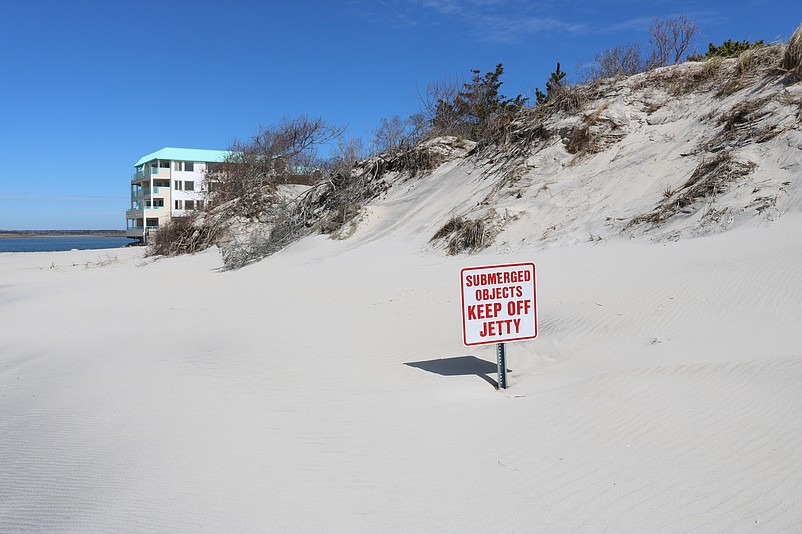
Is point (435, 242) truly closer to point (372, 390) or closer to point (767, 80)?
point (767, 80)

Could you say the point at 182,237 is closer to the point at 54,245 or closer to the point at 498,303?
the point at 498,303

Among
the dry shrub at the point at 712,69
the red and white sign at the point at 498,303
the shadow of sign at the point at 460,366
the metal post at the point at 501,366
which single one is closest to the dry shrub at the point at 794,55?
the dry shrub at the point at 712,69

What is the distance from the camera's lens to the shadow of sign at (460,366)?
6.36 metres

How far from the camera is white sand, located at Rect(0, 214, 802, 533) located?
3.38 metres

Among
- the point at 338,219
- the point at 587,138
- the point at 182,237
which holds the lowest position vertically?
the point at 182,237

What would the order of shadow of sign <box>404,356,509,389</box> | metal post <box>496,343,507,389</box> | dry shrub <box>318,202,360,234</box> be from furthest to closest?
1. dry shrub <box>318,202,360,234</box>
2. shadow of sign <box>404,356,509,389</box>
3. metal post <box>496,343,507,389</box>

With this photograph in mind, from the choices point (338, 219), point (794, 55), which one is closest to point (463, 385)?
point (794, 55)

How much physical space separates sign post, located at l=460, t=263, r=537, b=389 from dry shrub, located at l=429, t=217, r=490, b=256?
7.65 meters

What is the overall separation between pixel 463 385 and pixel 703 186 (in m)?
7.83

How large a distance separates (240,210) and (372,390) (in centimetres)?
2247

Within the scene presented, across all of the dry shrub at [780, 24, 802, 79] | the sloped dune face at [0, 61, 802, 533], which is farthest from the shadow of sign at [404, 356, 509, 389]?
the dry shrub at [780, 24, 802, 79]

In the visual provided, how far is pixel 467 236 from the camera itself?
1408cm

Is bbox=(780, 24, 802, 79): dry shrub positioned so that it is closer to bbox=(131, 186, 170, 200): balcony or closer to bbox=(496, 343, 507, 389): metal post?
bbox=(496, 343, 507, 389): metal post

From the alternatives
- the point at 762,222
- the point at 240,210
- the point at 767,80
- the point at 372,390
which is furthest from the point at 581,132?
the point at 240,210
